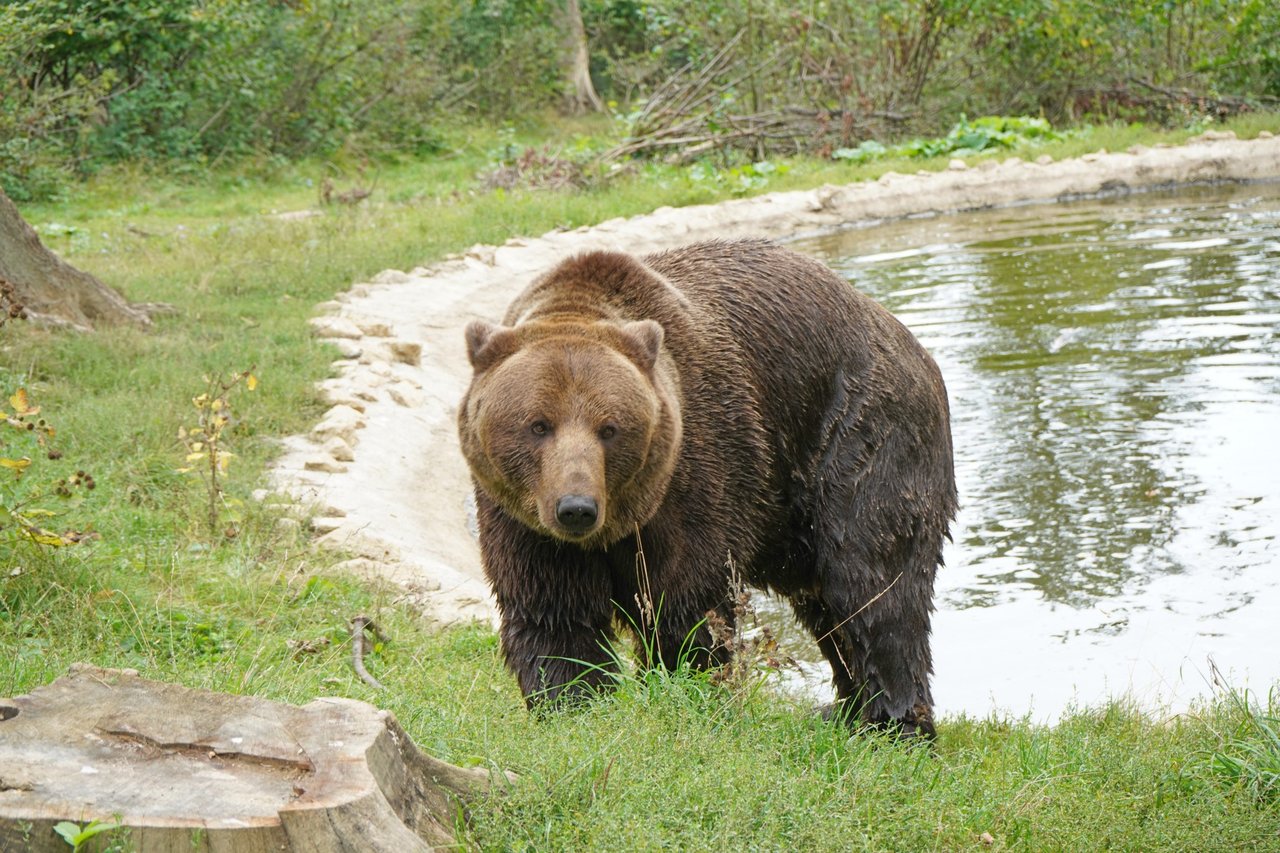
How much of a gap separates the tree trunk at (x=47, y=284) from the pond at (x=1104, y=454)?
240 inches

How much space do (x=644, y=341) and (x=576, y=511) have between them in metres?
0.72

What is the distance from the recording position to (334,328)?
10.3 meters

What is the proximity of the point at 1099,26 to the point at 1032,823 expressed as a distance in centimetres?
2076

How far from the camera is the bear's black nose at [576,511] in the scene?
4047 mm

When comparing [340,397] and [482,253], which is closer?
[340,397]

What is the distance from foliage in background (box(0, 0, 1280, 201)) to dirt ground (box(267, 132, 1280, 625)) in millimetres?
2971

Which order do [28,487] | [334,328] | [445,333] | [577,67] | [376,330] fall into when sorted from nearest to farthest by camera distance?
[28,487]
[334,328]
[376,330]
[445,333]
[577,67]

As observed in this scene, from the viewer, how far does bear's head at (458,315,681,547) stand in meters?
4.18

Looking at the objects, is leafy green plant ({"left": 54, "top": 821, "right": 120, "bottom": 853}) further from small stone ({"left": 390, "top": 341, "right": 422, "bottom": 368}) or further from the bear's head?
small stone ({"left": 390, "top": 341, "right": 422, "bottom": 368})

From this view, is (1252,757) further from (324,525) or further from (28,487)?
(28,487)

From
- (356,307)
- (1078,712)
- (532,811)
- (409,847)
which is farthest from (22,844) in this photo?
(356,307)

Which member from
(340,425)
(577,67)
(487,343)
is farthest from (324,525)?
(577,67)

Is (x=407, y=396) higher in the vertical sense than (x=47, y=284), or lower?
lower

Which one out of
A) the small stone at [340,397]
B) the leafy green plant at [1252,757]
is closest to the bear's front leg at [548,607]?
the leafy green plant at [1252,757]
